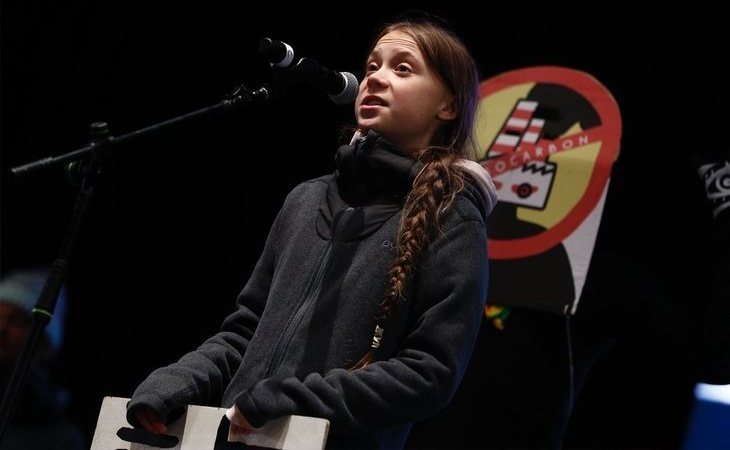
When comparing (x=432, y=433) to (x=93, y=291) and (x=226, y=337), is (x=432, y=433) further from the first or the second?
(x=93, y=291)

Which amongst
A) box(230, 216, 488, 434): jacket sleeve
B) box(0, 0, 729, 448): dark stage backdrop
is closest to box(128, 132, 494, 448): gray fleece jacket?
box(230, 216, 488, 434): jacket sleeve

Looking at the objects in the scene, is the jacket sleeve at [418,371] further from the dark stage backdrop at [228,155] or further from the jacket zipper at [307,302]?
the dark stage backdrop at [228,155]

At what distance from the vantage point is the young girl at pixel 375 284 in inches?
61.0

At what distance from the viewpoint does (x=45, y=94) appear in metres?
3.62

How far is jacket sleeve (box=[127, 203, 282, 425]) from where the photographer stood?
160 centimetres

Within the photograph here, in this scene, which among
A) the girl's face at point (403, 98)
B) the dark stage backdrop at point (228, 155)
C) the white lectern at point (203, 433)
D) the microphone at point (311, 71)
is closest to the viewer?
the white lectern at point (203, 433)

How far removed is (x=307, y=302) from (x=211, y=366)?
21cm

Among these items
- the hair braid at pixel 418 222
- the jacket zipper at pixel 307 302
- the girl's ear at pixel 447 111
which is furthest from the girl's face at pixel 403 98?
the jacket zipper at pixel 307 302

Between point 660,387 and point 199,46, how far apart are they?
78.0 inches

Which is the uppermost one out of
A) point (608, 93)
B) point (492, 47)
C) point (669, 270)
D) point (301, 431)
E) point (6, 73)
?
point (6, 73)

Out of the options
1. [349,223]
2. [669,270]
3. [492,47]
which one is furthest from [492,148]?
[349,223]

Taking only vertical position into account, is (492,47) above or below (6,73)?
below

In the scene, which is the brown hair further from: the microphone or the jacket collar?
the microphone

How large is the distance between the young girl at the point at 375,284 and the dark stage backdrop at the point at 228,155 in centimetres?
86
